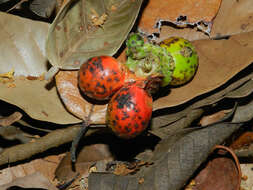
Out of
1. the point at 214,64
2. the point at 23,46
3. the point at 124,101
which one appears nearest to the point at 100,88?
the point at 124,101

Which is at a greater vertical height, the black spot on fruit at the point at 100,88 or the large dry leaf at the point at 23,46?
the large dry leaf at the point at 23,46

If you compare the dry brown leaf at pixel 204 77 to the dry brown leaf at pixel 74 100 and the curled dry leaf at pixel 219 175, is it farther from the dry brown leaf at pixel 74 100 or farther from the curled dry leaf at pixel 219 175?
the curled dry leaf at pixel 219 175

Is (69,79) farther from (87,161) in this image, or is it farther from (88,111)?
(87,161)

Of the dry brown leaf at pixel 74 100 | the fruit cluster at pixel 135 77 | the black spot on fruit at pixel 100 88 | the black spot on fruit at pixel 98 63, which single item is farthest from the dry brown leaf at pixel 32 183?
the black spot on fruit at pixel 98 63

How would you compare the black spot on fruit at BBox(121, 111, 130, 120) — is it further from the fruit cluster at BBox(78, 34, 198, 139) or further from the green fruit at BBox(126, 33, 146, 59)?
the green fruit at BBox(126, 33, 146, 59)

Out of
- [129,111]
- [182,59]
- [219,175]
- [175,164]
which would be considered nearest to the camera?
[129,111]

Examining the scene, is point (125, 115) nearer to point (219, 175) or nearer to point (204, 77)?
point (204, 77)
